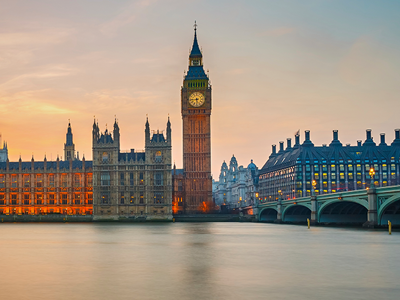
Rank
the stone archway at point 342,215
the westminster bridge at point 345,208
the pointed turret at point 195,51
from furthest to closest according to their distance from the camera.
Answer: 1. the pointed turret at point 195,51
2. the stone archway at point 342,215
3. the westminster bridge at point 345,208

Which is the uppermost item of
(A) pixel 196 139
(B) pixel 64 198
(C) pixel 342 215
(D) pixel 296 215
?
(A) pixel 196 139

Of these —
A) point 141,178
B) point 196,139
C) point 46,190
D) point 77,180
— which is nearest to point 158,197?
point 141,178

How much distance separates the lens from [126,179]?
16538 cm

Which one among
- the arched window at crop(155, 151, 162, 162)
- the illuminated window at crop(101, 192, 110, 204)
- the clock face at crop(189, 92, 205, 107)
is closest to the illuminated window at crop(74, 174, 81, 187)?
the illuminated window at crop(101, 192, 110, 204)

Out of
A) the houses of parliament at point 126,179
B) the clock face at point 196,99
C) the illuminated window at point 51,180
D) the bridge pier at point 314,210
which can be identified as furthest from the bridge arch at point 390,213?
the illuminated window at point 51,180

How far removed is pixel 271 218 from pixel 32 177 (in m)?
69.3

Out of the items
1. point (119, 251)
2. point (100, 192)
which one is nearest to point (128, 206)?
point (100, 192)

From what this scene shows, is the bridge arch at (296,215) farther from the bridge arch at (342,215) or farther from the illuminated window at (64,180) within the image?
the illuminated window at (64,180)

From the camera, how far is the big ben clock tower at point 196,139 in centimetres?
17450

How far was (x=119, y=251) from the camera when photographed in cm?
5566

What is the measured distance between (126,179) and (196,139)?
26.4 m

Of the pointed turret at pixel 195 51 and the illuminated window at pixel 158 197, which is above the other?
the pointed turret at pixel 195 51

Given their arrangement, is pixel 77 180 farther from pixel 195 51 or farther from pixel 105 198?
pixel 195 51

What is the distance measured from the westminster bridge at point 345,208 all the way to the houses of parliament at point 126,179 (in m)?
26.1
